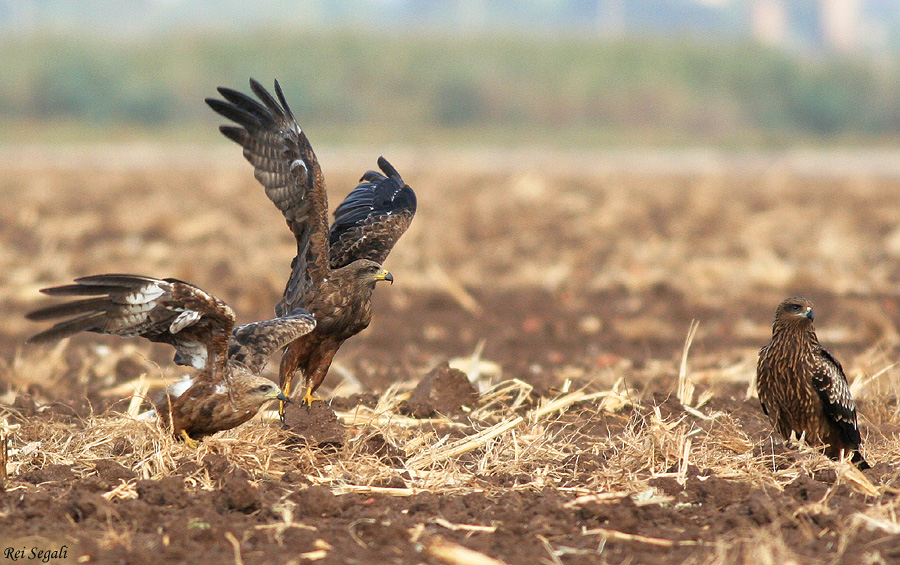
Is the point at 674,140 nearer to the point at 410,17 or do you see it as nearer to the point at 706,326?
the point at 706,326

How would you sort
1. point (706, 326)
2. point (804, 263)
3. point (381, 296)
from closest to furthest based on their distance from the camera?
point (706, 326)
point (381, 296)
point (804, 263)

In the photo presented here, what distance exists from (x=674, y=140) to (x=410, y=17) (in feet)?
399

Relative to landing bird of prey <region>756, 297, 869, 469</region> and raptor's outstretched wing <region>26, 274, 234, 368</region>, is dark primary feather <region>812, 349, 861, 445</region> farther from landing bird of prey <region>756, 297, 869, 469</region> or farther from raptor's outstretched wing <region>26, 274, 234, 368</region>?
raptor's outstretched wing <region>26, 274, 234, 368</region>

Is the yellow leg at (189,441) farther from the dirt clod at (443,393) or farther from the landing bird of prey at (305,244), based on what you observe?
the dirt clod at (443,393)

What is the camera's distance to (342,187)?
21047 millimetres

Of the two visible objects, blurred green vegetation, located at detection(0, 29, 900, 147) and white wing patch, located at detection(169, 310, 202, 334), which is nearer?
white wing patch, located at detection(169, 310, 202, 334)

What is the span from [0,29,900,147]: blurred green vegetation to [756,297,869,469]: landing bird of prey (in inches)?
1547

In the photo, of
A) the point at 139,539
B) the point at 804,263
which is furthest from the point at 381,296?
the point at 139,539

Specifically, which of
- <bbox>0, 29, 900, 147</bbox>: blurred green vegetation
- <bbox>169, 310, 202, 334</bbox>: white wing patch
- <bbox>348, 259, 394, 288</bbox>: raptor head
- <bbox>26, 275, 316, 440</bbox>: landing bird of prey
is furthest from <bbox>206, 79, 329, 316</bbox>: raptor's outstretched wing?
<bbox>0, 29, 900, 147</bbox>: blurred green vegetation

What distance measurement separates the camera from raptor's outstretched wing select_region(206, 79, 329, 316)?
613 centimetres

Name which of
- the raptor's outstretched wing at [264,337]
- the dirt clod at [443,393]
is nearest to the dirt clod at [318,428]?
the raptor's outstretched wing at [264,337]

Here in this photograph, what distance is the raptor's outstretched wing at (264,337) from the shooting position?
5586 mm

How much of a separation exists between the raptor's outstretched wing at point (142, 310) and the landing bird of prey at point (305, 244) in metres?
0.89

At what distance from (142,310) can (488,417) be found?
7.15 ft
